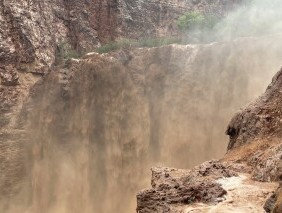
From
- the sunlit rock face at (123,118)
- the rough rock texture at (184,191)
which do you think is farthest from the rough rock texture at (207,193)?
the sunlit rock face at (123,118)

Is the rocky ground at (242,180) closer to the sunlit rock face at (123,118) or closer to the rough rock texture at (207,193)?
the rough rock texture at (207,193)

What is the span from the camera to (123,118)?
96.7ft

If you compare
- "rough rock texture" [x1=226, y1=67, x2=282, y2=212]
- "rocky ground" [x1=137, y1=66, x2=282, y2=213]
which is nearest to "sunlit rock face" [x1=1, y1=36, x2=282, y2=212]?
"rough rock texture" [x1=226, y1=67, x2=282, y2=212]

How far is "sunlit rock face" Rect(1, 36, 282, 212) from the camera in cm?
2748

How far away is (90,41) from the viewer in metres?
37.9

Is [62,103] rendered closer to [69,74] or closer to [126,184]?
[69,74]

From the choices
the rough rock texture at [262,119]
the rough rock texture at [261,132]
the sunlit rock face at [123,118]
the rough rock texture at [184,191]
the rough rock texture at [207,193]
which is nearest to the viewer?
the rough rock texture at [207,193]

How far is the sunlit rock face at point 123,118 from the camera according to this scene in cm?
2748

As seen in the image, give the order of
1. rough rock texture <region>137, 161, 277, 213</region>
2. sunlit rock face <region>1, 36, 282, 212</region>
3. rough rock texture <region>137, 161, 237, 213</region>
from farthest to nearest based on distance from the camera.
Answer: sunlit rock face <region>1, 36, 282, 212</region>, rough rock texture <region>137, 161, 237, 213</region>, rough rock texture <region>137, 161, 277, 213</region>

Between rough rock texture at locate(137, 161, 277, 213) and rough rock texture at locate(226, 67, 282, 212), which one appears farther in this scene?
rough rock texture at locate(226, 67, 282, 212)

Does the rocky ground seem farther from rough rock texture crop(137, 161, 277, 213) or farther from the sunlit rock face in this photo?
the sunlit rock face

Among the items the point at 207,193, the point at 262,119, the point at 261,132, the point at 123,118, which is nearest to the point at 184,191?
the point at 207,193

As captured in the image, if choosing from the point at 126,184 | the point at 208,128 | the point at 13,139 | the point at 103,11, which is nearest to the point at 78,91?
the point at 13,139

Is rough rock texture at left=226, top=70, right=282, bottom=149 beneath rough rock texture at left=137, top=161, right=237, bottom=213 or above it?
above
